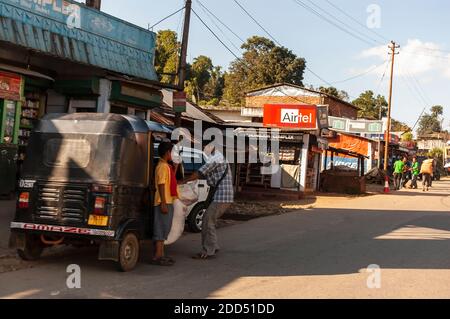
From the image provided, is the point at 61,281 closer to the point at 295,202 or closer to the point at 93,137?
the point at 93,137

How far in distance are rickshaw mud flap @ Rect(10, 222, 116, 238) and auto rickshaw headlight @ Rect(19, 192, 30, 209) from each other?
240 mm

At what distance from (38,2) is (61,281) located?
801 cm

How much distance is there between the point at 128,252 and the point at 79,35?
7.93 m

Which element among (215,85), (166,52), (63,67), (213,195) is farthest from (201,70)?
(213,195)

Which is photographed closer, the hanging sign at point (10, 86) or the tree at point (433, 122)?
the hanging sign at point (10, 86)

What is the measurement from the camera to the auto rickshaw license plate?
6.51 meters

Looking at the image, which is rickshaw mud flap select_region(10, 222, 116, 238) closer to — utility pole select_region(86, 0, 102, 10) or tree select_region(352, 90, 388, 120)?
utility pole select_region(86, 0, 102, 10)

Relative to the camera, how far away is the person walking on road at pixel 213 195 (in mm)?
8195

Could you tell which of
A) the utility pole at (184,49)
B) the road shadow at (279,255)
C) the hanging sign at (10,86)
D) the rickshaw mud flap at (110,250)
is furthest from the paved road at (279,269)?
the hanging sign at (10,86)

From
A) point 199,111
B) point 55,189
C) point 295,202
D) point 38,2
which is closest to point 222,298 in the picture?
point 55,189

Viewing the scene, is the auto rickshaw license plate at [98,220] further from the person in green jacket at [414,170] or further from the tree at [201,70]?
the tree at [201,70]

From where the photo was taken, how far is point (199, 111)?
899 inches

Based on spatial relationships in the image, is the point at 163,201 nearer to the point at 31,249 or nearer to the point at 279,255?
the point at 31,249

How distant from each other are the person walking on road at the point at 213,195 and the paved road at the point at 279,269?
28 centimetres
